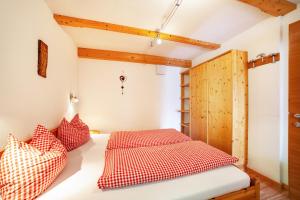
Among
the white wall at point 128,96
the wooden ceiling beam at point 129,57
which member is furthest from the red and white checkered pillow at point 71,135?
the wooden ceiling beam at point 129,57

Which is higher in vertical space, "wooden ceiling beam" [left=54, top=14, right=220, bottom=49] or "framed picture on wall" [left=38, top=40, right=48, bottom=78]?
"wooden ceiling beam" [left=54, top=14, right=220, bottom=49]

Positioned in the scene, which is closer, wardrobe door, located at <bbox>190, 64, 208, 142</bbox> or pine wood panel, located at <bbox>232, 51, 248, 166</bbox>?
pine wood panel, located at <bbox>232, 51, 248, 166</bbox>

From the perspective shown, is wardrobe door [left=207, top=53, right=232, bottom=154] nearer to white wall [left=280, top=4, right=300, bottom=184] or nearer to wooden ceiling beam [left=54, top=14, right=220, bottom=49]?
white wall [left=280, top=4, right=300, bottom=184]

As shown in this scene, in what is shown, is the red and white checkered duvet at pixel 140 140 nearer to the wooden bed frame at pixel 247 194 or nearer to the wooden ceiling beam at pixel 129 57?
the wooden bed frame at pixel 247 194

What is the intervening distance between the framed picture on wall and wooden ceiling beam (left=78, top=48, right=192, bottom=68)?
5.53 ft

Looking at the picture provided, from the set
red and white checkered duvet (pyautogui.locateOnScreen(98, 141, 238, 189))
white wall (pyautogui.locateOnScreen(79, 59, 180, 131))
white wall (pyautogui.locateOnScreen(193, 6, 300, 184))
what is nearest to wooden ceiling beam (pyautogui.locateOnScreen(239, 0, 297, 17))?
white wall (pyautogui.locateOnScreen(193, 6, 300, 184))

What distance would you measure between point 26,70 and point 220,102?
289 cm

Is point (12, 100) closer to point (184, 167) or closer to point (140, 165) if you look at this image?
point (140, 165)

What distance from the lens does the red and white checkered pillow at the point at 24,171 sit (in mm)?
854

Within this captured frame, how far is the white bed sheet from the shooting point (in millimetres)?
958

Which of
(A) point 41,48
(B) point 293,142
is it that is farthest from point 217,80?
(A) point 41,48

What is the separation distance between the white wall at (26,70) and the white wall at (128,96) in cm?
131

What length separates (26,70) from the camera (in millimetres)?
1398

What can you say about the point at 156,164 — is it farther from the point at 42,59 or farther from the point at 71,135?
the point at 42,59
